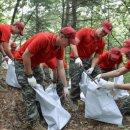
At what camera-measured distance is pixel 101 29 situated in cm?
580

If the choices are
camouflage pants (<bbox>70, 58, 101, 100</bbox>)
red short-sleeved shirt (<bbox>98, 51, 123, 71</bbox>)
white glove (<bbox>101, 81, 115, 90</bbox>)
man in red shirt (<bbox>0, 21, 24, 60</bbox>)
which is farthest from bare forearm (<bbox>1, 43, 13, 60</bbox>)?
white glove (<bbox>101, 81, 115, 90</bbox>)

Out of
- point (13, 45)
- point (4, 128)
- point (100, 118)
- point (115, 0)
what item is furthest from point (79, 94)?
point (115, 0)

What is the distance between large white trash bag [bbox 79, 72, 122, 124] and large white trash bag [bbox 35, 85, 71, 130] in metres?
0.54

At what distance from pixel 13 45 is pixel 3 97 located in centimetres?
371

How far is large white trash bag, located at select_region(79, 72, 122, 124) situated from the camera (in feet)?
17.2

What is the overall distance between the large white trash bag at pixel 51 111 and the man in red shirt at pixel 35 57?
0.39ft

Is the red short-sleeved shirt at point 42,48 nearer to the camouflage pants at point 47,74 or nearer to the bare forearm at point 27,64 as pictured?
the bare forearm at point 27,64

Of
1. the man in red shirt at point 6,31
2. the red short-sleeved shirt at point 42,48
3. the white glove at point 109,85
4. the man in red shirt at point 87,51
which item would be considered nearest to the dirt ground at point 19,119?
the man in red shirt at point 87,51

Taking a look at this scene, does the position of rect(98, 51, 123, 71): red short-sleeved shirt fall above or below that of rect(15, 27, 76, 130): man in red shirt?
below

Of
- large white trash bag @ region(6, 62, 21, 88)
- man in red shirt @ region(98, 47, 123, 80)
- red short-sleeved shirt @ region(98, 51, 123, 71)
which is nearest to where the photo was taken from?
man in red shirt @ region(98, 47, 123, 80)

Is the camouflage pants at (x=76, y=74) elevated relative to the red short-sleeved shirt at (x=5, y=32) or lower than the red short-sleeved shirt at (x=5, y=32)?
lower

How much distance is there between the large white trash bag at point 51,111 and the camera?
195 inches

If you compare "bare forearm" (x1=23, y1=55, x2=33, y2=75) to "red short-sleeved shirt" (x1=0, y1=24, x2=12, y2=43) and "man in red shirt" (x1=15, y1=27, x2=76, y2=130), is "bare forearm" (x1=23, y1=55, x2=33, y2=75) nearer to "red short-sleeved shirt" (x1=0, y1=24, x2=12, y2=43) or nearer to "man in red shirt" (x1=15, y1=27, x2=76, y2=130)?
"man in red shirt" (x1=15, y1=27, x2=76, y2=130)

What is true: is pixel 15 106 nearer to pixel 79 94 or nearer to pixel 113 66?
pixel 79 94
